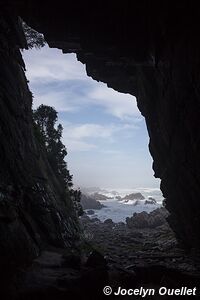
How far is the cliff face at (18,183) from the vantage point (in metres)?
14.9

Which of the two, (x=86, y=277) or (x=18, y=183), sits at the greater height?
(x=18, y=183)

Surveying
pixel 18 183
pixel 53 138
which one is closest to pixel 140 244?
pixel 53 138

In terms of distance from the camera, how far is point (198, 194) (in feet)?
72.6

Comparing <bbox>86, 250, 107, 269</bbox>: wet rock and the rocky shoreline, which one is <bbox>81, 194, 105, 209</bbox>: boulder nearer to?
the rocky shoreline

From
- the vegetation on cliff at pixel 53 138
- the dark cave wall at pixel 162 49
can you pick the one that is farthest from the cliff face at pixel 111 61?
the vegetation on cliff at pixel 53 138

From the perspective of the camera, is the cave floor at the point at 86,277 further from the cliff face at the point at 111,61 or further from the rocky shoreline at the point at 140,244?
the cliff face at the point at 111,61

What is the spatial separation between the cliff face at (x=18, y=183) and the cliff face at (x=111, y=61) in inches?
2.7

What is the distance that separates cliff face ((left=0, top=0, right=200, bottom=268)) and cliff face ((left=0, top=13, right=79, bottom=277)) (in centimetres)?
7

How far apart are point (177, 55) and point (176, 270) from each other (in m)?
13.4

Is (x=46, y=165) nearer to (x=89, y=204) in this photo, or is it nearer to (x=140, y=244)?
(x=140, y=244)

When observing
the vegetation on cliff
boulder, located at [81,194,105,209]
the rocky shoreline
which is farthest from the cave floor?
boulder, located at [81,194,105,209]

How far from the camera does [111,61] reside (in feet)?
83.1

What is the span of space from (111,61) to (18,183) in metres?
12.9

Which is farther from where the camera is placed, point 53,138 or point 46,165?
point 53,138
